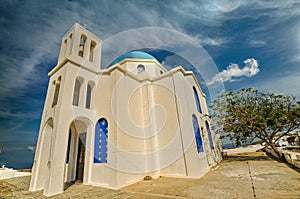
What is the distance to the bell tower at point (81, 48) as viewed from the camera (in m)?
8.35

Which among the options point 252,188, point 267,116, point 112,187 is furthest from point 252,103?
point 112,187

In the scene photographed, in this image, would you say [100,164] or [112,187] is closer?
[112,187]

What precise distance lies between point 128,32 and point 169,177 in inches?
318

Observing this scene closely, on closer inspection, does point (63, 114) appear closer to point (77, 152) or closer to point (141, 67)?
point (77, 152)

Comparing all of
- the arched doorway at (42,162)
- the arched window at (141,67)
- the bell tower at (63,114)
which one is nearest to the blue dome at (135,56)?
the arched window at (141,67)

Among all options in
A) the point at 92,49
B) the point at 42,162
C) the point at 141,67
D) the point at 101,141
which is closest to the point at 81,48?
the point at 92,49

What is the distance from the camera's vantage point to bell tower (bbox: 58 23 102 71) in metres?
8.35

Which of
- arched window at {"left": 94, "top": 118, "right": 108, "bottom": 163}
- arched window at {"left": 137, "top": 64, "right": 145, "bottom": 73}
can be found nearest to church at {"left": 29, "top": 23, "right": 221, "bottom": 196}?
arched window at {"left": 94, "top": 118, "right": 108, "bottom": 163}

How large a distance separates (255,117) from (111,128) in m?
10.8

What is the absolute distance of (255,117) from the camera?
10.8 m

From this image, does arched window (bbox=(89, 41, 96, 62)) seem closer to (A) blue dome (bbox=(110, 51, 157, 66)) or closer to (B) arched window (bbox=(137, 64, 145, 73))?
(A) blue dome (bbox=(110, 51, 157, 66))

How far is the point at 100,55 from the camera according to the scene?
10180mm

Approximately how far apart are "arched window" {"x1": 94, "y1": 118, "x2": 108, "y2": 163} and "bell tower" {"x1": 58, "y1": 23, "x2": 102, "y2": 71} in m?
3.73

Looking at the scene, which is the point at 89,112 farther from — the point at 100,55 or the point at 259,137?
the point at 259,137
